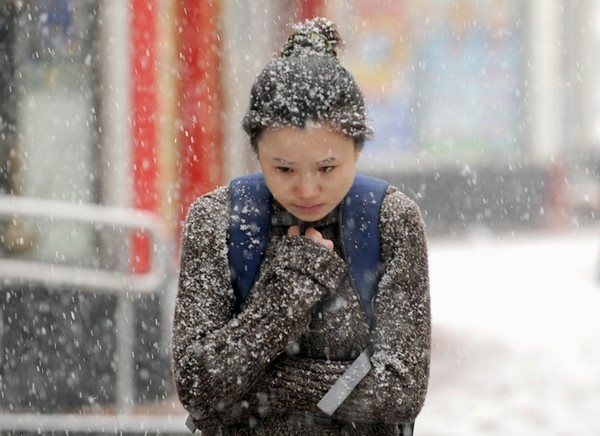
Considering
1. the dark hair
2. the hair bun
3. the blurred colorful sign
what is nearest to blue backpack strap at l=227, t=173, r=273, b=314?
the dark hair

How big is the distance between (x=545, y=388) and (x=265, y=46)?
3327 mm

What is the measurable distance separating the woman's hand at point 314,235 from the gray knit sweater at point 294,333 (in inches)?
0.6

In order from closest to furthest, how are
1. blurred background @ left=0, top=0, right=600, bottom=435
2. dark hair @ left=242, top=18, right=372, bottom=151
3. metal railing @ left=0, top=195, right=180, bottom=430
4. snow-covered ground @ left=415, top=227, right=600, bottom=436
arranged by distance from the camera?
dark hair @ left=242, top=18, right=372, bottom=151 → metal railing @ left=0, top=195, right=180, bottom=430 → blurred background @ left=0, top=0, right=600, bottom=435 → snow-covered ground @ left=415, top=227, right=600, bottom=436

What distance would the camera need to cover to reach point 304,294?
2281mm

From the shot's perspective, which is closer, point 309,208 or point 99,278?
point 309,208

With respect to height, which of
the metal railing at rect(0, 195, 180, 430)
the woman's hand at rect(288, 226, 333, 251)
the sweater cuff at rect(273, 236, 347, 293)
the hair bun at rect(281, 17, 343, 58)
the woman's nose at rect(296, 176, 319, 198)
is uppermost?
the hair bun at rect(281, 17, 343, 58)

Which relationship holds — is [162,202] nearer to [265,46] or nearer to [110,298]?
[110,298]

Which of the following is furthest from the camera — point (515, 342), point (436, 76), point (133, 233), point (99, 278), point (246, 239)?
point (436, 76)

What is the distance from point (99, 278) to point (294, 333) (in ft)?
14.2

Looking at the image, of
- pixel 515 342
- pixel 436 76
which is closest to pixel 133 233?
pixel 515 342

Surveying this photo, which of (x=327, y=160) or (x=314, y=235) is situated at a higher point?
(x=327, y=160)

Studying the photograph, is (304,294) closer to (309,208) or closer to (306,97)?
(309,208)

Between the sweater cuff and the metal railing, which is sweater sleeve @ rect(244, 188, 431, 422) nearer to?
the sweater cuff

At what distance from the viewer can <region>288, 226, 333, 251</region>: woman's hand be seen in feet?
7.65
